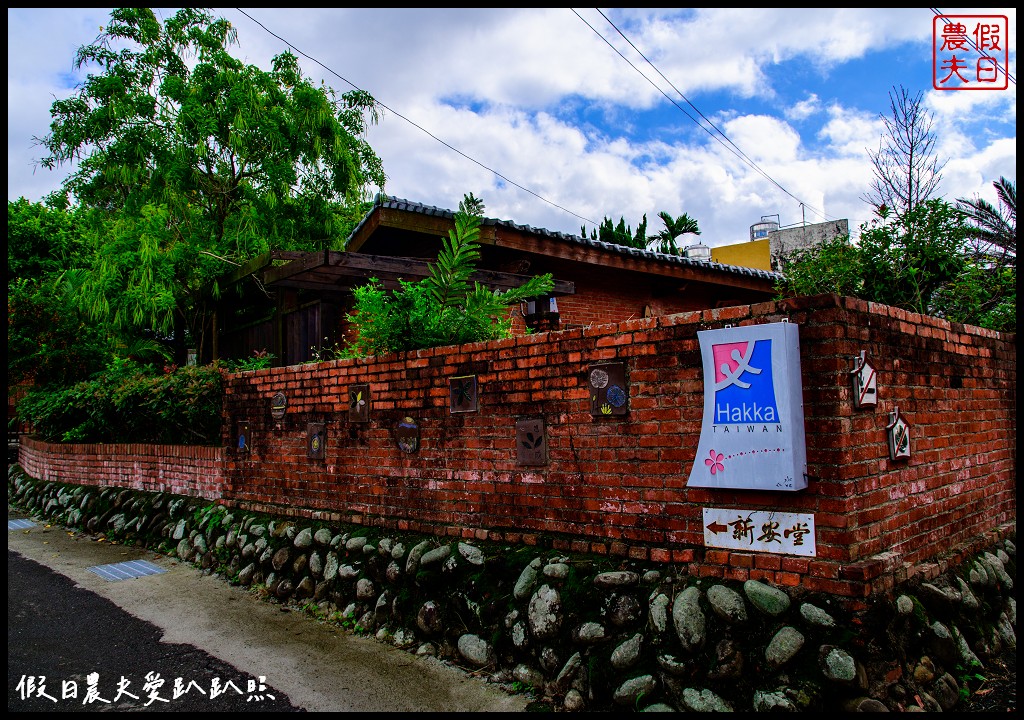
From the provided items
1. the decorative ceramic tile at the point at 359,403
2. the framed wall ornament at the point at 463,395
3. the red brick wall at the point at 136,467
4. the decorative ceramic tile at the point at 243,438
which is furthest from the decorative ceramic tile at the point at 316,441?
the red brick wall at the point at 136,467

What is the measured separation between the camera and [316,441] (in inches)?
241

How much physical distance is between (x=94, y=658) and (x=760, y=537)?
4484 mm

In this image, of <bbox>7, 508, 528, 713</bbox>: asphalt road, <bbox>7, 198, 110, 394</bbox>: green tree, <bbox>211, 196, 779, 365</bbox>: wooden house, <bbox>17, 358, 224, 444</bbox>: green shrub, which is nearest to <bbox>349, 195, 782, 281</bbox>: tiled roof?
<bbox>211, 196, 779, 365</bbox>: wooden house

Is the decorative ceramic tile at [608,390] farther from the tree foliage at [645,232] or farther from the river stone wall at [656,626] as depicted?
the tree foliage at [645,232]

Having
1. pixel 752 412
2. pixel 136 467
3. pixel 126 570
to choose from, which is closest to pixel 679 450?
pixel 752 412

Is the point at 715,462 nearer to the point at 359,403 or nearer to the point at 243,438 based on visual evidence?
the point at 359,403

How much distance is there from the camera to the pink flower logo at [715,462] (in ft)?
11.7

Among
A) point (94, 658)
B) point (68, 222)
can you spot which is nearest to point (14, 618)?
point (94, 658)

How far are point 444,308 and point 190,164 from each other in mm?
9646

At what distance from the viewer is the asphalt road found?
13.0 feet

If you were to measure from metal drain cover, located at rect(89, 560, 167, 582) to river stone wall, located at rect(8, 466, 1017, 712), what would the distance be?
7.74ft

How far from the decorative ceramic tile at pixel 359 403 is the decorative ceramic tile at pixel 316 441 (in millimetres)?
439

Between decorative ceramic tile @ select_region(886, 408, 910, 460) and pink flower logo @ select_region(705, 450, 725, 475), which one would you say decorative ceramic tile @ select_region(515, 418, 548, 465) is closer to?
pink flower logo @ select_region(705, 450, 725, 475)

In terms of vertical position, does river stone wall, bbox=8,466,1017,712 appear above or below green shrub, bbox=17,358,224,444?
below
